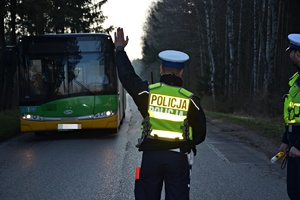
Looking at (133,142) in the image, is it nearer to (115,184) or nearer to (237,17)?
(115,184)

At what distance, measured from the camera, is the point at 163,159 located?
3475 mm

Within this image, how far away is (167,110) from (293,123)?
Result: 1.47 metres

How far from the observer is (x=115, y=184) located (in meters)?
A: 6.91

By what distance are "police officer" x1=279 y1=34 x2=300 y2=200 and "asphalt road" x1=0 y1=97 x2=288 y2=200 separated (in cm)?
191

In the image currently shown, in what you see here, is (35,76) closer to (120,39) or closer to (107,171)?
(107,171)

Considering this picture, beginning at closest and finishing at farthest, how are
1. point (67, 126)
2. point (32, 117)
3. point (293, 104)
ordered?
point (293, 104), point (32, 117), point (67, 126)

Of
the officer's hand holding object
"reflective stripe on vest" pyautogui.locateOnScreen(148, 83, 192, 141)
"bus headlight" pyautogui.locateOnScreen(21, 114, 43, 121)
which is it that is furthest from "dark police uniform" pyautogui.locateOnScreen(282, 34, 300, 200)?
"bus headlight" pyautogui.locateOnScreen(21, 114, 43, 121)

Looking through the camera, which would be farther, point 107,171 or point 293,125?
point 107,171

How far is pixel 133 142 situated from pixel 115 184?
5.15m

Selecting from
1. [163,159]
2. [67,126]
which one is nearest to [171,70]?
[163,159]

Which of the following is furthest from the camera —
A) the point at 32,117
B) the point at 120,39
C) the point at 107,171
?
the point at 32,117

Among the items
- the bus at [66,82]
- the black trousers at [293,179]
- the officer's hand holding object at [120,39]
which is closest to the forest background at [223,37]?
the bus at [66,82]

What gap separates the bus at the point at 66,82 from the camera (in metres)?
12.6

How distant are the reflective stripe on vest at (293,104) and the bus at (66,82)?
345 inches
